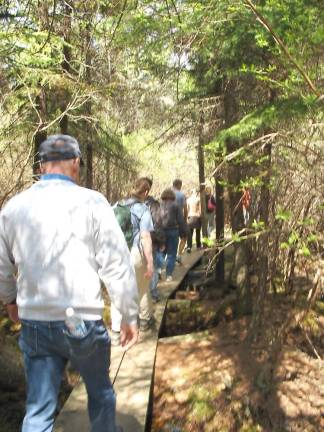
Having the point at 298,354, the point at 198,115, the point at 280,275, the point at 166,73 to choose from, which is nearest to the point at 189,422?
the point at 298,354

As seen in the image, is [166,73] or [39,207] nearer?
[39,207]

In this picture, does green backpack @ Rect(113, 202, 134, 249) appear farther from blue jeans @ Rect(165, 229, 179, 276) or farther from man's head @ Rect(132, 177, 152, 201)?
blue jeans @ Rect(165, 229, 179, 276)

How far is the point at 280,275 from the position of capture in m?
6.91

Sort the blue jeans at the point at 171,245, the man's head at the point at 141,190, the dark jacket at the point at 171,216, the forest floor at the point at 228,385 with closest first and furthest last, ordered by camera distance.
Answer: the forest floor at the point at 228,385 → the man's head at the point at 141,190 → the dark jacket at the point at 171,216 → the blue jeans at the point at 171,245

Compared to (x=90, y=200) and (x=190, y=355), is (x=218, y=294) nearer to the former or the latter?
(x=190, y=355)

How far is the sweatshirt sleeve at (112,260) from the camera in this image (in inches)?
108

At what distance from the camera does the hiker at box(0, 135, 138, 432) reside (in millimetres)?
2686

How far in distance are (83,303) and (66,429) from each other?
194 cm

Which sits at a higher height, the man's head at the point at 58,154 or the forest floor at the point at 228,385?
the man's head at the point at 58,154

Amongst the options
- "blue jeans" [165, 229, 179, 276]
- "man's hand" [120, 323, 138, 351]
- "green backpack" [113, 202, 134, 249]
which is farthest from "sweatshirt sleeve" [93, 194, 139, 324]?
"blue jeans" [165, 229, 179, 276]

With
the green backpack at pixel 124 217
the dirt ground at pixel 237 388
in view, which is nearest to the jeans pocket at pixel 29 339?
the dirt ground at pixel 237 388

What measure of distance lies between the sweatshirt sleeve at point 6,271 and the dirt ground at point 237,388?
112 inches

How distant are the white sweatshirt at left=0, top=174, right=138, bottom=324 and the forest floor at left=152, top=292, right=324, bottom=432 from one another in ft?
9.44

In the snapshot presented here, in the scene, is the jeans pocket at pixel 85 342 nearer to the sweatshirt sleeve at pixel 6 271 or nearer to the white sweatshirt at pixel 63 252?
the white sweatshirt at pixel 63 252
